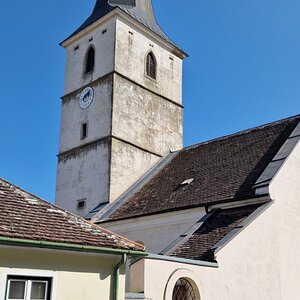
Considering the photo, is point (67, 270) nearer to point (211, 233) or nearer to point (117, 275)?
point (117, 275)

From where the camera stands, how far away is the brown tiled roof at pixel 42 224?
27.7 ft

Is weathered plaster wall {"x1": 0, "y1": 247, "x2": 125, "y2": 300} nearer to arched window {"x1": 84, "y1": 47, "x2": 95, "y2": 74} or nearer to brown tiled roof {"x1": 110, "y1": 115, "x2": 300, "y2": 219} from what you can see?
brown tiled roof {"x1": 110, "y1": 115, "x2": 300, "y2": 219}

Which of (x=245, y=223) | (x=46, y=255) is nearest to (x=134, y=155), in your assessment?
(x=245, y=223)

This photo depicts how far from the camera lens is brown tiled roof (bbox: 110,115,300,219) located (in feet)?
58.1

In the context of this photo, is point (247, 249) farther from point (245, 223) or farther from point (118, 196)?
point (118, 196)

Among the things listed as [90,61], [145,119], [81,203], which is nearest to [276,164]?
[145,119]

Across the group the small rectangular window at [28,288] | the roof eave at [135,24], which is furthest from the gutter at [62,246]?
the roof eave at [135,24]

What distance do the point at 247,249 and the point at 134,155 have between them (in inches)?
410

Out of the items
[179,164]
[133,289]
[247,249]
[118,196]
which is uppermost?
[179,164]

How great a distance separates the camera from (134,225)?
63.2ft

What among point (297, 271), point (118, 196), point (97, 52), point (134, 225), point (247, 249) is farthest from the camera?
point (97, 52)

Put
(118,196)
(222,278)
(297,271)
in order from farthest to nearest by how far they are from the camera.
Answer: (118,196) → (297,271) → (222,278)

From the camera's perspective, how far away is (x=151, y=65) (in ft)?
86.5

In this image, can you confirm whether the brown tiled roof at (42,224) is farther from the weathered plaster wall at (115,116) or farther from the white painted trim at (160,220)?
the weathered plaster wall at (115,116)
